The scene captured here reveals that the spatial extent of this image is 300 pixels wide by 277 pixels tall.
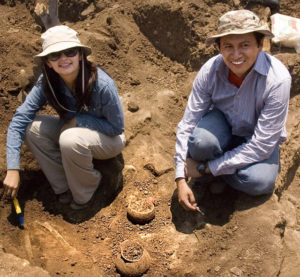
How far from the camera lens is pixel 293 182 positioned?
3.95 meters

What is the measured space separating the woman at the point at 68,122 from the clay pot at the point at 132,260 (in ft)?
2.27

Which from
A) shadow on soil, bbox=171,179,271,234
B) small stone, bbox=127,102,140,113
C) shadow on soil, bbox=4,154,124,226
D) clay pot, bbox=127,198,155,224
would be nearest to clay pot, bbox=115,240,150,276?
clay pot, bbox=127,198,155,224

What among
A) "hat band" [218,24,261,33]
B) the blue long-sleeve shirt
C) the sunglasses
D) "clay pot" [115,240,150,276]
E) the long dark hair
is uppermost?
"hat band" [218,24,261,33]

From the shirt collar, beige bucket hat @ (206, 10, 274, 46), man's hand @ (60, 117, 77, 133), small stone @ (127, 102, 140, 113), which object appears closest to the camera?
beige bucket hat @ (206, 10, 274, 46)

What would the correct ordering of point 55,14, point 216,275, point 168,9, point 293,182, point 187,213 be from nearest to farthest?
point 216,275 < point 187,213 < point 293,182 < point 55,14 < point 168,9

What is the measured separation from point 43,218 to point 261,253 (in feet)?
6.08

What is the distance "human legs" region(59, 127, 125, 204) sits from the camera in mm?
3072

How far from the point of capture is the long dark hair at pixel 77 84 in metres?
2.94

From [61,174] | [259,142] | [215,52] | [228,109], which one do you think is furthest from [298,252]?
[215,52]

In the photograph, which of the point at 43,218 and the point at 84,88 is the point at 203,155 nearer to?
the point at 84,88

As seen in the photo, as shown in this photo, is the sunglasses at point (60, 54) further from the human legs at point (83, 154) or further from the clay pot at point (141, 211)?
the clay pot at point (141, 211)

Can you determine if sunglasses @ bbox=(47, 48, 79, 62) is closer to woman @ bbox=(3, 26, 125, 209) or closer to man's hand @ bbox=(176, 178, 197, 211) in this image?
woman @ bbox=(3, 26, 125, 209)

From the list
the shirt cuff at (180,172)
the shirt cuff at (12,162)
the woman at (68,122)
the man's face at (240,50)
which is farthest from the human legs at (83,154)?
the man's face at (240,50)

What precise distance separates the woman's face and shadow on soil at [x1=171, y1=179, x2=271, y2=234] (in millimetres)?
1435
